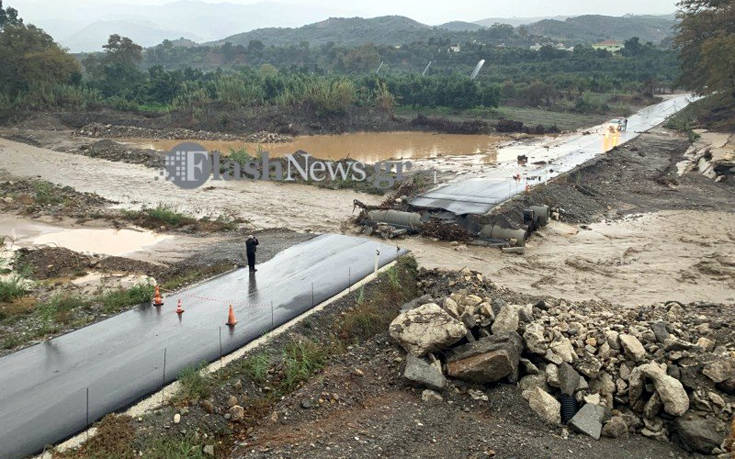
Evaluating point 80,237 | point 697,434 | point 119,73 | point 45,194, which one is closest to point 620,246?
point 697,434

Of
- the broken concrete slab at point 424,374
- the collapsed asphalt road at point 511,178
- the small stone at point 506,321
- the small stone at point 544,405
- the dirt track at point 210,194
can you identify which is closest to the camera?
the small stone at point 544,405

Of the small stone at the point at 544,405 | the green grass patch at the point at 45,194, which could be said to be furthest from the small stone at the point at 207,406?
the green grass patch at the point at 45,194

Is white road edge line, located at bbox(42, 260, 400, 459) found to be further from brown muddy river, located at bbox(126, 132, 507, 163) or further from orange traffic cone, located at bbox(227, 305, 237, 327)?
brown muddy river, located at bbox(126, 132, 507, 163)

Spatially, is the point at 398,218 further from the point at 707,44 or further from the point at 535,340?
the point at 707,44

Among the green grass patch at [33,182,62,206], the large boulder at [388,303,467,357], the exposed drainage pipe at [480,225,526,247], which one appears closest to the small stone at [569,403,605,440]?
the large boulder at [388,303,467,357]

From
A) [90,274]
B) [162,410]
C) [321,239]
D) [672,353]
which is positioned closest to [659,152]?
[321,239]

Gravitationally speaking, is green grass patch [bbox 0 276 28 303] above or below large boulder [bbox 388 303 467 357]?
below

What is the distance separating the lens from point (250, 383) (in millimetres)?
9203

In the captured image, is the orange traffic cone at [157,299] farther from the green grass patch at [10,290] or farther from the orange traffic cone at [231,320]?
the green grass patch at [10,290]

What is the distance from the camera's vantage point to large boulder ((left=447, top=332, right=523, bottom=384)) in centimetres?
923

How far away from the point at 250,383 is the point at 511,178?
2071 cm

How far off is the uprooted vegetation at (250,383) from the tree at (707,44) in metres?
38.6

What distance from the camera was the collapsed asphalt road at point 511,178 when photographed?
21.1m

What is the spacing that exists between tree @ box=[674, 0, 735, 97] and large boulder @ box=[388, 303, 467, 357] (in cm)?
3867
